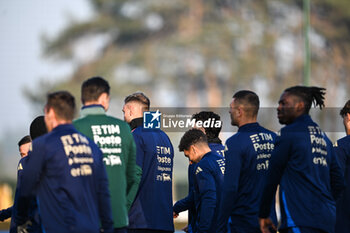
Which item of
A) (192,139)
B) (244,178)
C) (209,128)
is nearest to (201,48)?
(209,128)

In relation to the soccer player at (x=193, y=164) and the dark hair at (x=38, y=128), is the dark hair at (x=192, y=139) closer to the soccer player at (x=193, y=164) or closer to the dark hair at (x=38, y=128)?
the soccer player at (x=193, y=164)

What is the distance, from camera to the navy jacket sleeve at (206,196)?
774cm

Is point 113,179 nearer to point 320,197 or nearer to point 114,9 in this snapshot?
point 320,197

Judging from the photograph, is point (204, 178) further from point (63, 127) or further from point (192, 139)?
point (63, 127)

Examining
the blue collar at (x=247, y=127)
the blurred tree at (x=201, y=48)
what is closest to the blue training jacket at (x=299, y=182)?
the blue collar at (x=247, y=127)

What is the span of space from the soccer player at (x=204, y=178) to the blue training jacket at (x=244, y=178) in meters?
0.44

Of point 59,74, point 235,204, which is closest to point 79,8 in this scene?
point 59,74

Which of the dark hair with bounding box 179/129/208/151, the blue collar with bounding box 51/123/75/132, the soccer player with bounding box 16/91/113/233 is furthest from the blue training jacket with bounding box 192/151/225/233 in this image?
the blue collar with bounding box 51/123/75/132

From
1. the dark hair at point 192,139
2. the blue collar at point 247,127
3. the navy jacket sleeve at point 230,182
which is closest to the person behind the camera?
the navy jacket sleeve at point 230,182

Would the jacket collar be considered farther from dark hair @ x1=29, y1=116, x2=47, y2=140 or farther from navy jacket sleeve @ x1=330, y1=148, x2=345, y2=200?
navy jacket sleeve @ x1=330, y1=148, x2=345, y2=200

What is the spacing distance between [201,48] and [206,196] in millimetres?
27837

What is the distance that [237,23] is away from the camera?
36.0 m

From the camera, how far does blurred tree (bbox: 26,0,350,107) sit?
110 ft

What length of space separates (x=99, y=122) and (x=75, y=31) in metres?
29.6
